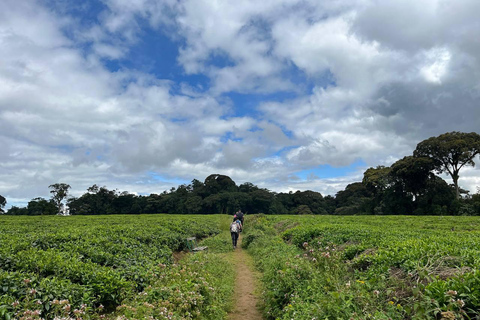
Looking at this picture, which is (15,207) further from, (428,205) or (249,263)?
(428,205)

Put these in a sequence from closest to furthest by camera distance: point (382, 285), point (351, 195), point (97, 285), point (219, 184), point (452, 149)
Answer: point (382, 285) → point (97, 285) → point (452, 149) → point (351, 195) → point (219, 184)

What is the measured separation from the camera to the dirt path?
286 inches

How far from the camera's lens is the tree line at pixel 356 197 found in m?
40.3

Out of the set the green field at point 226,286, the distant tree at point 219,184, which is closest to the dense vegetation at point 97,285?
the green field at point 226,286

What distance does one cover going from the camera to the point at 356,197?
73.8 metres

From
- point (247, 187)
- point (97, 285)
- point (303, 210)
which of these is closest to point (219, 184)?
point (247, 187)

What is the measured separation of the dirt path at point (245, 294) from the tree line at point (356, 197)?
3669 centimetres

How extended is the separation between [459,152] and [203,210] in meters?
57.3

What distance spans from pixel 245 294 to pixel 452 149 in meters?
43.3

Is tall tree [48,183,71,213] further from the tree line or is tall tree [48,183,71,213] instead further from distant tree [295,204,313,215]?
distant tree [295,204,313,215]

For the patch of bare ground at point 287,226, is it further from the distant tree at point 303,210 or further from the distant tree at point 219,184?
the distant tree at point 219,184

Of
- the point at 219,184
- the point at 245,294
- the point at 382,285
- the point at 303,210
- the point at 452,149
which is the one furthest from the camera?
the point at 219,184

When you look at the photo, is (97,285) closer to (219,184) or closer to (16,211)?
(16,211)

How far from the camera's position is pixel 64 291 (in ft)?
18.6
